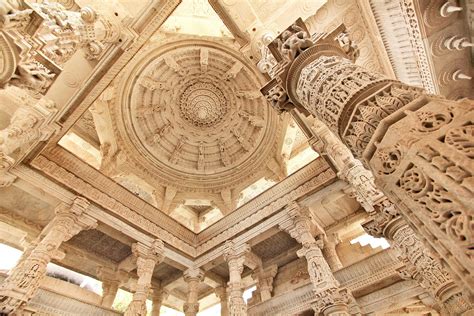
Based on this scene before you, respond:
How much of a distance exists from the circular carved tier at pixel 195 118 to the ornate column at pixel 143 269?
3990 millimetres

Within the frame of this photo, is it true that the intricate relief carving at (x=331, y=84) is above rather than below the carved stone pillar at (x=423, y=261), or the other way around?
above

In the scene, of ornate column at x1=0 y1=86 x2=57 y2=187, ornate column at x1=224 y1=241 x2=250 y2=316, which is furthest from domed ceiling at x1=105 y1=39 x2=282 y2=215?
ornate column at x1=0 y1=86 x2=57 y2=187

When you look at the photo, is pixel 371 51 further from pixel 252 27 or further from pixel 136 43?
pixel 136 43

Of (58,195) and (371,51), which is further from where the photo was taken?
(58,195)

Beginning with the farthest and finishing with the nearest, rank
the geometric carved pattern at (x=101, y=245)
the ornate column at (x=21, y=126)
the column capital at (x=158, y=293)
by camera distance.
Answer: the column capital at (x=158, y=293) → the geometric carved pattern at (x=101, y=245) → the ornate column at (x=21, y=126)

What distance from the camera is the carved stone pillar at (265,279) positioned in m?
9.64

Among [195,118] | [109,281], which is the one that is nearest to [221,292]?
[109,281]

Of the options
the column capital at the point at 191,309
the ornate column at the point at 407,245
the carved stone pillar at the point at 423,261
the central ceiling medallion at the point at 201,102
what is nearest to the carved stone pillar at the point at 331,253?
the ornate column at the point at 407,245

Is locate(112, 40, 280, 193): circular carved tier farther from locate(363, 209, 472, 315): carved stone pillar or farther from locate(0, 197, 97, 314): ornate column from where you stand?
locate(363, 209, 472, 315): carved stone pillar

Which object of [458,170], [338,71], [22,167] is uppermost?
[22,167]

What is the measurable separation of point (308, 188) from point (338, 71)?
19.2 feet

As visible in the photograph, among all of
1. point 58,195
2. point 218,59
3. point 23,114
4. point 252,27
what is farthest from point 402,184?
point 218,59

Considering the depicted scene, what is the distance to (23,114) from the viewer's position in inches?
251

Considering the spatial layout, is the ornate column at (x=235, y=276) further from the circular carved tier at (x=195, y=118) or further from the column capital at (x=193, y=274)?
the circular carved tier at (x=195, y=118)
